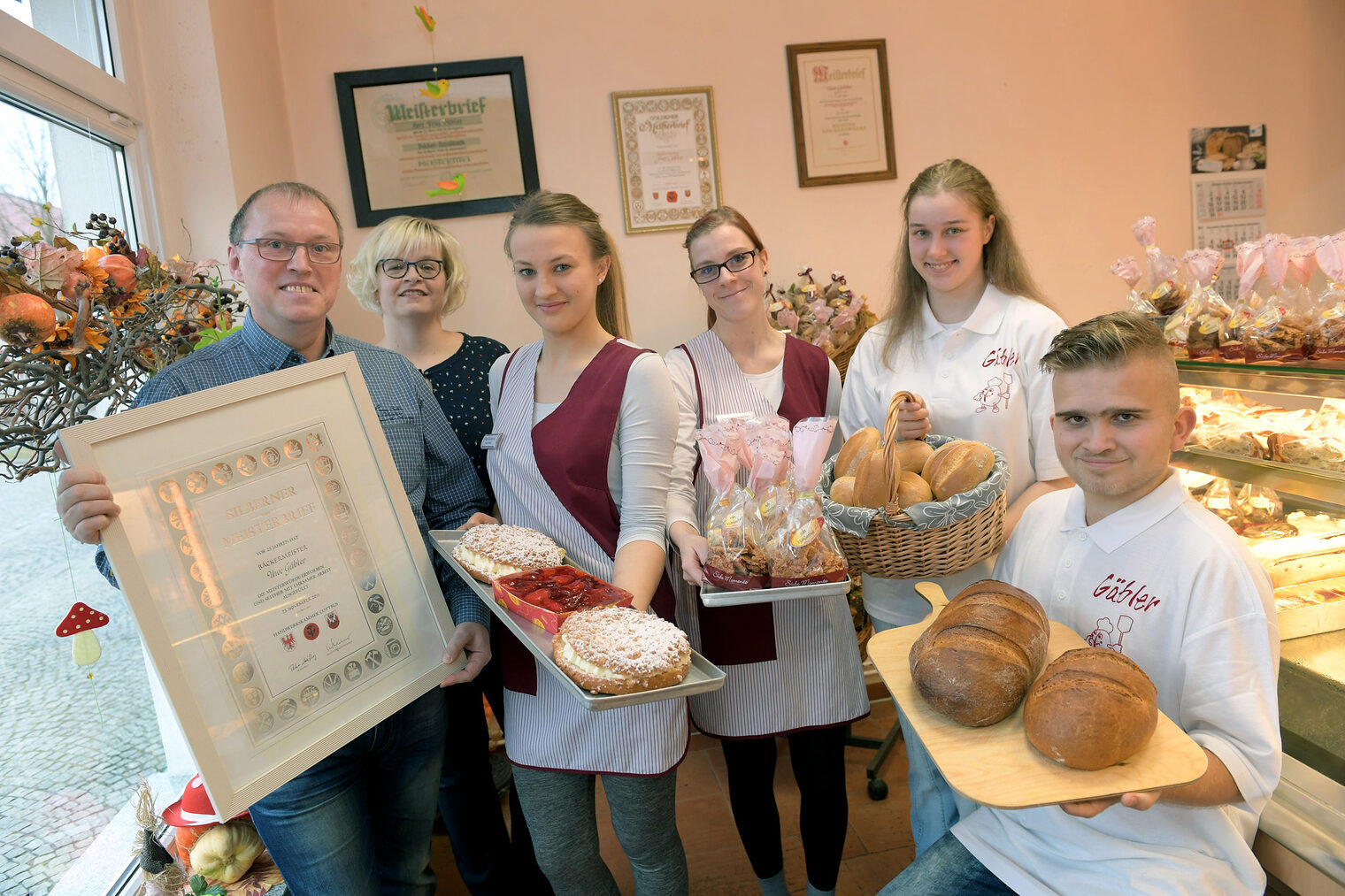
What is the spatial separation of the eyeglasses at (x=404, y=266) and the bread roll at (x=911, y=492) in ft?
4.89

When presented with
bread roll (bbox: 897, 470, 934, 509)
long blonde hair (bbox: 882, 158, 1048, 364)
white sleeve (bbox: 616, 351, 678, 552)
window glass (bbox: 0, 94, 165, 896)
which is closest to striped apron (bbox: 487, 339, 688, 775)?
white sleeve (bbox: 616, 351, 678, 552)

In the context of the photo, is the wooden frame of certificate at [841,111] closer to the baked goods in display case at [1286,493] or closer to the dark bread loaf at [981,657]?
the baked goods in display case at [1286,493]

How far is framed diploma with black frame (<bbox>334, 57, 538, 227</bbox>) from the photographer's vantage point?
133 inches

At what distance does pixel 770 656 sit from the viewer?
186cm

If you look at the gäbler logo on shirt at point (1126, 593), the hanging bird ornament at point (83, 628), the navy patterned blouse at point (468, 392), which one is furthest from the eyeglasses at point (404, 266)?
the gäbler logo on shirt at point (1126, 593)

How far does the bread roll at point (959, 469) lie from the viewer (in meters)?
1.50

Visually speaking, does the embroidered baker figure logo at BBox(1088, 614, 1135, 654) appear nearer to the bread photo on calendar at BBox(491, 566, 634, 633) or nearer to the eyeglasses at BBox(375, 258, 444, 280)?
the bread photo on calendar at BBox(491, 566, 634, 633)

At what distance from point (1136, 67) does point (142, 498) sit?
4.43 m

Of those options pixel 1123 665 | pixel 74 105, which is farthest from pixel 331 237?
pixel 1123 665

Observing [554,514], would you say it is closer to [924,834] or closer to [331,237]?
[331,237]

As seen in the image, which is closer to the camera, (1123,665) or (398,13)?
(1123,665)

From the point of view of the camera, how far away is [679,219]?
11.8 feet

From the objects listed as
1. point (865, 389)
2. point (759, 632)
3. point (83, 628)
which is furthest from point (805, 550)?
point (83, 628)

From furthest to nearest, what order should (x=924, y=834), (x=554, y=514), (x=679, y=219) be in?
(x=679, y=219) → (x=924, y=834) → (x=554, y=514)
